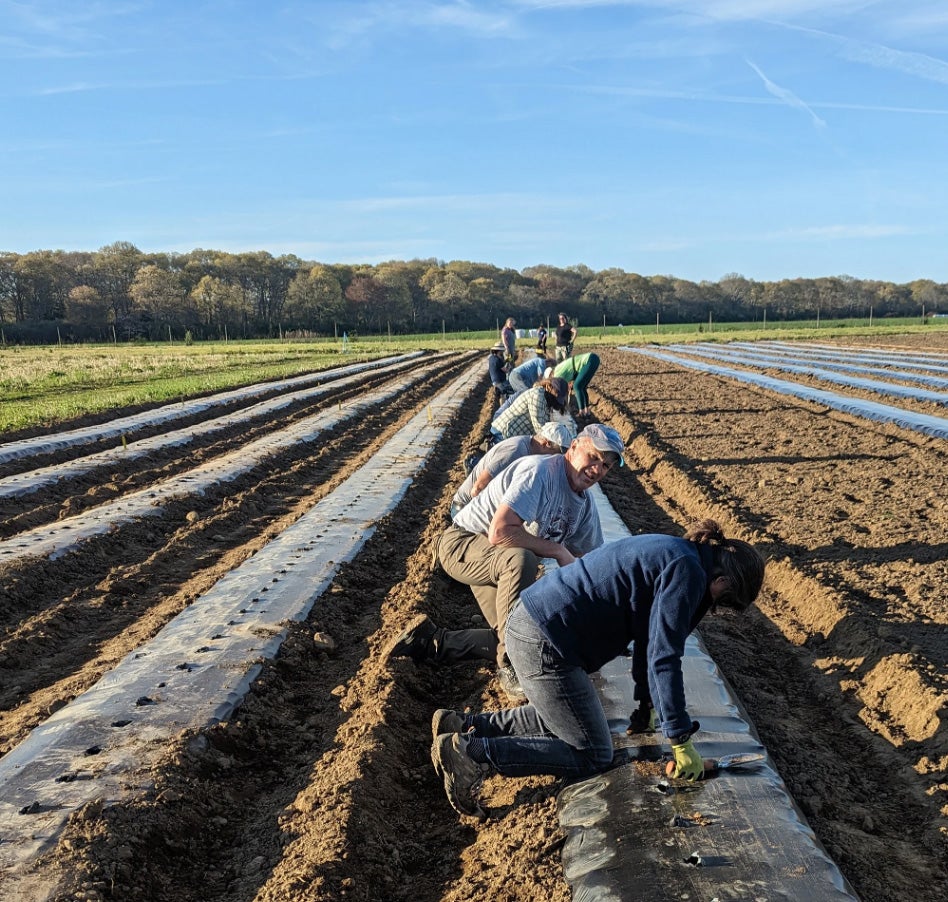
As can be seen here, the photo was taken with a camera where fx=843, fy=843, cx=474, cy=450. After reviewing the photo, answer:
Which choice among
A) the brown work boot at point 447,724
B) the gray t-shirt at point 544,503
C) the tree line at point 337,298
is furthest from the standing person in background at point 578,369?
the tree line at point 337,298

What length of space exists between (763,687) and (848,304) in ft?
303

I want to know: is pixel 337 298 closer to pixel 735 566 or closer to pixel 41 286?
pixel 41 286

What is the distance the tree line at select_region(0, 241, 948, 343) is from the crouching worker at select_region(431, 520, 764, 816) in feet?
218

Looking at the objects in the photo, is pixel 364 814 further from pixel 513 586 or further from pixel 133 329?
pixel 133 329

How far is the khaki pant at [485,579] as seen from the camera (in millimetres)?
4211

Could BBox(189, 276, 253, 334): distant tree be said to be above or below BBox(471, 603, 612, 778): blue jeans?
above

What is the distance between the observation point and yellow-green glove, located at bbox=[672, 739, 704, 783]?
120 inches

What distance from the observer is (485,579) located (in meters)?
4.52

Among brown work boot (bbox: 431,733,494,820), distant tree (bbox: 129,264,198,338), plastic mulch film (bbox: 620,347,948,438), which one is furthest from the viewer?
distant tree (bbox: 129,264,198,338)

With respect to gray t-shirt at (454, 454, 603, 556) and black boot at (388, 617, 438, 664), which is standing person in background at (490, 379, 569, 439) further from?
black boot at (388, 617, 438, 664)

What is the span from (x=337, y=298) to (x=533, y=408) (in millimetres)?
70741

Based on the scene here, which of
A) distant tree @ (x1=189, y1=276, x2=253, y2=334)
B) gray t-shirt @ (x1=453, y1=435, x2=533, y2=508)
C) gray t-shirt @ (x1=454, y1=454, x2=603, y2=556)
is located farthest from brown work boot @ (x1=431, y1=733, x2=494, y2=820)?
distant tree @ (x1=189, y1=276, x2=253, y2=334)

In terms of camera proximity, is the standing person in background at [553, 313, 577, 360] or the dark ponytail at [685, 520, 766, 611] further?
the standing person in background at [553, 313, 577, 360]

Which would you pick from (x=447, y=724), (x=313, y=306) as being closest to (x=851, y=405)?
(x=447, y=724)
